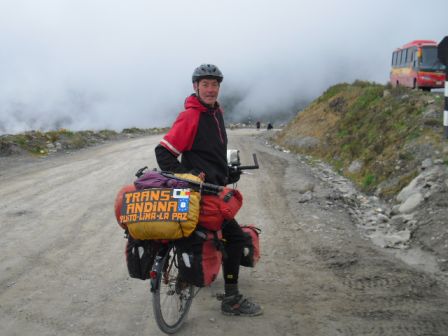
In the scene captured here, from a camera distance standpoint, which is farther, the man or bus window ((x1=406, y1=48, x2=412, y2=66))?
bus window ((x1=406, y1=48, x2=412, y2=66))

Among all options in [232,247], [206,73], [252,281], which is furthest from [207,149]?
[252,281]

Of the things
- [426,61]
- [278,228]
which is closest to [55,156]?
[278,228]

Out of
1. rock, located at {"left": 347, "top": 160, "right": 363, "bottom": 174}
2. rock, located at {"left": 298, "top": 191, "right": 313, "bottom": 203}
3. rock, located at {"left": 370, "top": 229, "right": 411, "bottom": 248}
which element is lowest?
rock, located at {"left": 347, "top": 160, "right": 363, "bottom": 174}

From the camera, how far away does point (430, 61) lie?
21.9m

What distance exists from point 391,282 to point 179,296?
2.36 metres

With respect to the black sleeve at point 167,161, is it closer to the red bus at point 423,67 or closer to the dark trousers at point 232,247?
the dark trousers at point 232,247

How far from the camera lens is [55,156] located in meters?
18.1

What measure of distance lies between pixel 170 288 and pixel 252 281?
138 cm

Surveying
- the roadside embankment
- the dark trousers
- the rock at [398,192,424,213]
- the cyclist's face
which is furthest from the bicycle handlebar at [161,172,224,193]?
the rock at [398,192,424,213]

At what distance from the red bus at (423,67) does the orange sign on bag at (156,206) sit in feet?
67.9

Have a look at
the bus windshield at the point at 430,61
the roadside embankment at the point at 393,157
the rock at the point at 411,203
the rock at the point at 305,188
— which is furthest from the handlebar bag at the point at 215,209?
the bus windshield at the point at 430,61

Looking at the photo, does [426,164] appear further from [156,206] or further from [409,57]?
[409,57]

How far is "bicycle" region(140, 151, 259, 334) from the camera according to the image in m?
3.87

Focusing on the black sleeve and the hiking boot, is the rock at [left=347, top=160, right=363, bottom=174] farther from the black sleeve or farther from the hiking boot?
the black sleeve
